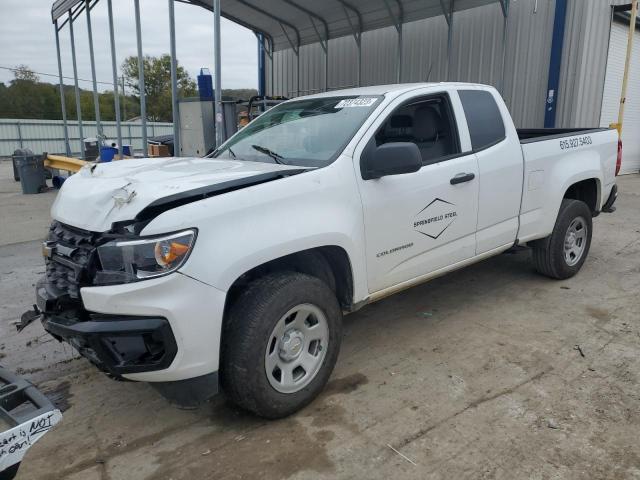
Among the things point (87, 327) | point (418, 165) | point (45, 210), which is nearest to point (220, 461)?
point (87, 327)

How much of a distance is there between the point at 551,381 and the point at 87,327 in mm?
2841

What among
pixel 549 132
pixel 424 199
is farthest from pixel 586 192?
pixel 424 199

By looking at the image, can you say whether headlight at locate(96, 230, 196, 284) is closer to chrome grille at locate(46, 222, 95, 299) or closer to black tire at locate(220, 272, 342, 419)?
chrome grille at locate(46, 222, 95, 299)

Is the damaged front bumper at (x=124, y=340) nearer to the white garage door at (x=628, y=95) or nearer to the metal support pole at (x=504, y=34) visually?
the metal support pole at (x=504, y=34)

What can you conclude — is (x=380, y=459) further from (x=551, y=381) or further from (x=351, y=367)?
(x=551, y=381)

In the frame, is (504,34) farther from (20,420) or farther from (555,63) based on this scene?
(20,420)

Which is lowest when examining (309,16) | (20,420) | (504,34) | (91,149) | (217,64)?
(20,420)

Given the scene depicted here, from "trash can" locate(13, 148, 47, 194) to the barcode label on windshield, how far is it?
12.0 metres

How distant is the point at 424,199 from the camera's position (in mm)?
3641

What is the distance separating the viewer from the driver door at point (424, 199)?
338 cm

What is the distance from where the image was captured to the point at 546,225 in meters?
4.91

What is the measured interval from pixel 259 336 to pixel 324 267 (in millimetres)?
731

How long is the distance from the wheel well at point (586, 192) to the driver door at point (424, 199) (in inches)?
80.7

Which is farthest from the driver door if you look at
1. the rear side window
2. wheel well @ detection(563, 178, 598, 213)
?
wheel well @ detection(563, 178, 598, 213)
